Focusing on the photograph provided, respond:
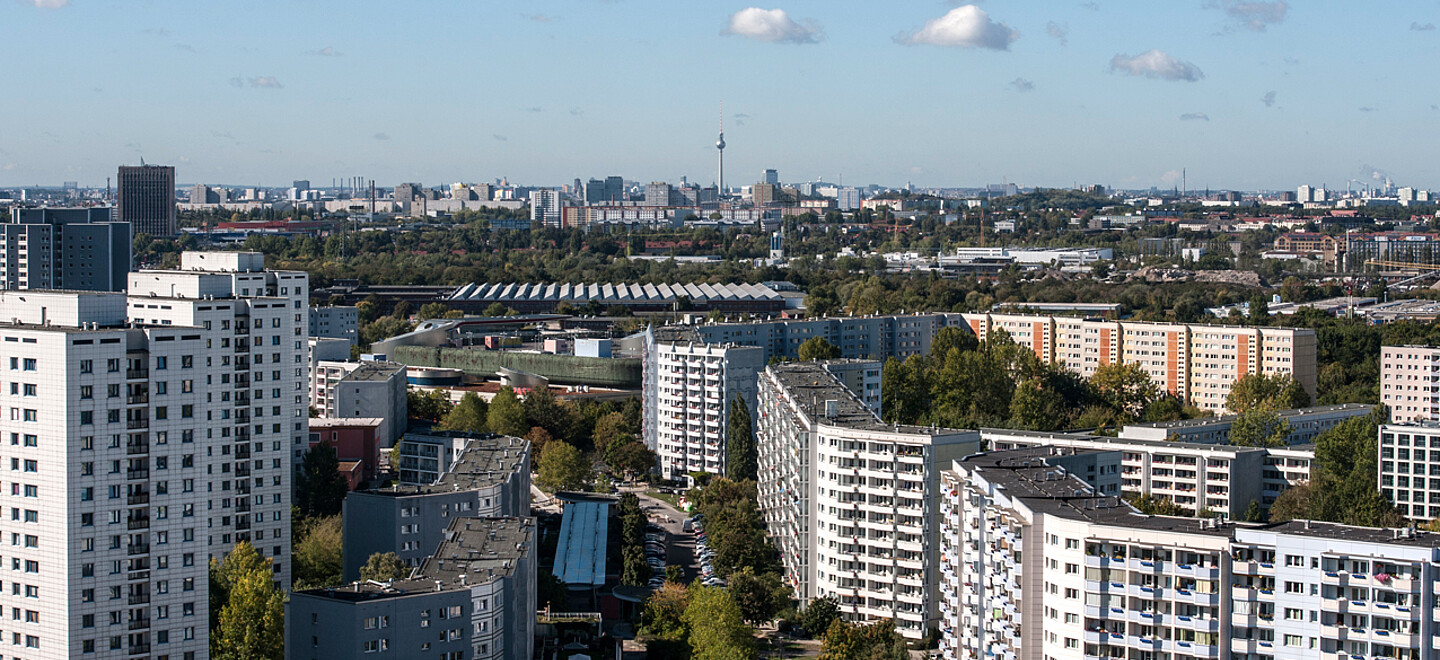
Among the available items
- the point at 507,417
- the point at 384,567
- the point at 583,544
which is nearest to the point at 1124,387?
the point at 507,417

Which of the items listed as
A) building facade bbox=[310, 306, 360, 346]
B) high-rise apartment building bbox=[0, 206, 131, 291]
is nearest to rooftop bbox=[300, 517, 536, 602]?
building facade bbox=[310, 306, 360, 346]

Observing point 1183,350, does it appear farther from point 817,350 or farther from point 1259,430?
point 1259,430

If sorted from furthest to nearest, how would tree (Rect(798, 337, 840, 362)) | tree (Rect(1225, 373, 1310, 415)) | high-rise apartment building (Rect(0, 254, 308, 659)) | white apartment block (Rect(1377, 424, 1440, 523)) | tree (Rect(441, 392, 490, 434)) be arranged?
1. tree (Rect(798, 337, 840, 362))
2. tree (Rect(1225, 373, 1310, 415))
3. tree (Rect(441, 392, 490, 434))
4. white apartment block (Rect(1377, 424, 1440, 523))
5. high-rise apartment building (Rect(0, 254, 308, 659))

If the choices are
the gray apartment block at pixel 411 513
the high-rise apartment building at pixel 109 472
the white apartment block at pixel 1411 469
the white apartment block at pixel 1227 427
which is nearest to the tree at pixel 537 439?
the gray apartment block at pixel 411 513

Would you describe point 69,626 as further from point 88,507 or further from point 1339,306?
point 1339,306

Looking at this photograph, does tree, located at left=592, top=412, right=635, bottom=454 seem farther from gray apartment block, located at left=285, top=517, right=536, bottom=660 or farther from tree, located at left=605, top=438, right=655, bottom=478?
gray apartment block, located at left=285, top=517, right=536, bottom=660

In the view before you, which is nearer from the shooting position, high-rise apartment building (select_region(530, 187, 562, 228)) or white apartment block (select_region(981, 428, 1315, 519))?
white apartment block (select_region(981, 428, 1315, 519))

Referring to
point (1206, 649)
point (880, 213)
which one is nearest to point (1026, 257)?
point (880, 213)
